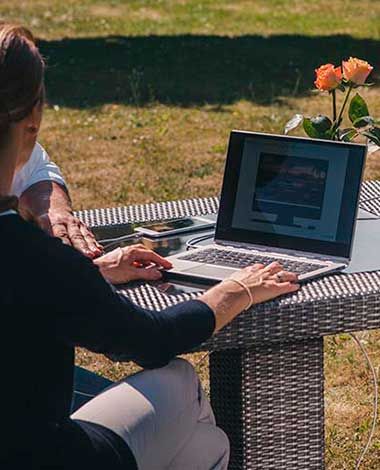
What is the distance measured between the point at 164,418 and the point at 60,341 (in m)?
0.33

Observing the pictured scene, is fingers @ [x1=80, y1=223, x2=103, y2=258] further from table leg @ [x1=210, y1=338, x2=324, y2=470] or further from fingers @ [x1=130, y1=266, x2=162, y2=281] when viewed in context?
table leg @ [x1=210, y1=338, x2=324, y2=470]

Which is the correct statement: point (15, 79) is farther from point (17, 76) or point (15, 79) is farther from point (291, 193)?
point (291, 193)

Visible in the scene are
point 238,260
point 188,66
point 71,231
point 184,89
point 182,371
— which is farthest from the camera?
point 188,66

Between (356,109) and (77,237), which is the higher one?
(356,109)

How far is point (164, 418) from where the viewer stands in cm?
260

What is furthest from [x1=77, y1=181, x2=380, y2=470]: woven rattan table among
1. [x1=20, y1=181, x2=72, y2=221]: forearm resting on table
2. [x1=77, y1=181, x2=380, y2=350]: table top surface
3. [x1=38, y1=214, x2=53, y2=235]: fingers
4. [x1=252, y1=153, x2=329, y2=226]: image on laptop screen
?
[x1=20, y1=181, x2=72, y2=221]: forearm resting on table

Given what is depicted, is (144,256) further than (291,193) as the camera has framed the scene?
No

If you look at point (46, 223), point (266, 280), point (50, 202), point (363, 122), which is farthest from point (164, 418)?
point (363, 122)

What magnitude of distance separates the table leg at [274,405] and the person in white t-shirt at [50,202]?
476mm

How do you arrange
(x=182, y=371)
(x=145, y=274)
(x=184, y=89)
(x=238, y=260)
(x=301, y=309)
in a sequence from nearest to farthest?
(x=182, y=371)
(x=301, y=309)
(x=145, y=274)
(x=238, y=260)
(x=184, y=89)

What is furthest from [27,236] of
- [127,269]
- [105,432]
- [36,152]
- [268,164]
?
[36,152]

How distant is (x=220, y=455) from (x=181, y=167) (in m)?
4.82

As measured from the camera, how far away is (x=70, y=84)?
10.4 m

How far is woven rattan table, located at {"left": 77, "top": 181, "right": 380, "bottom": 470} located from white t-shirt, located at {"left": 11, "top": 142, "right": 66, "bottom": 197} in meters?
0.66
